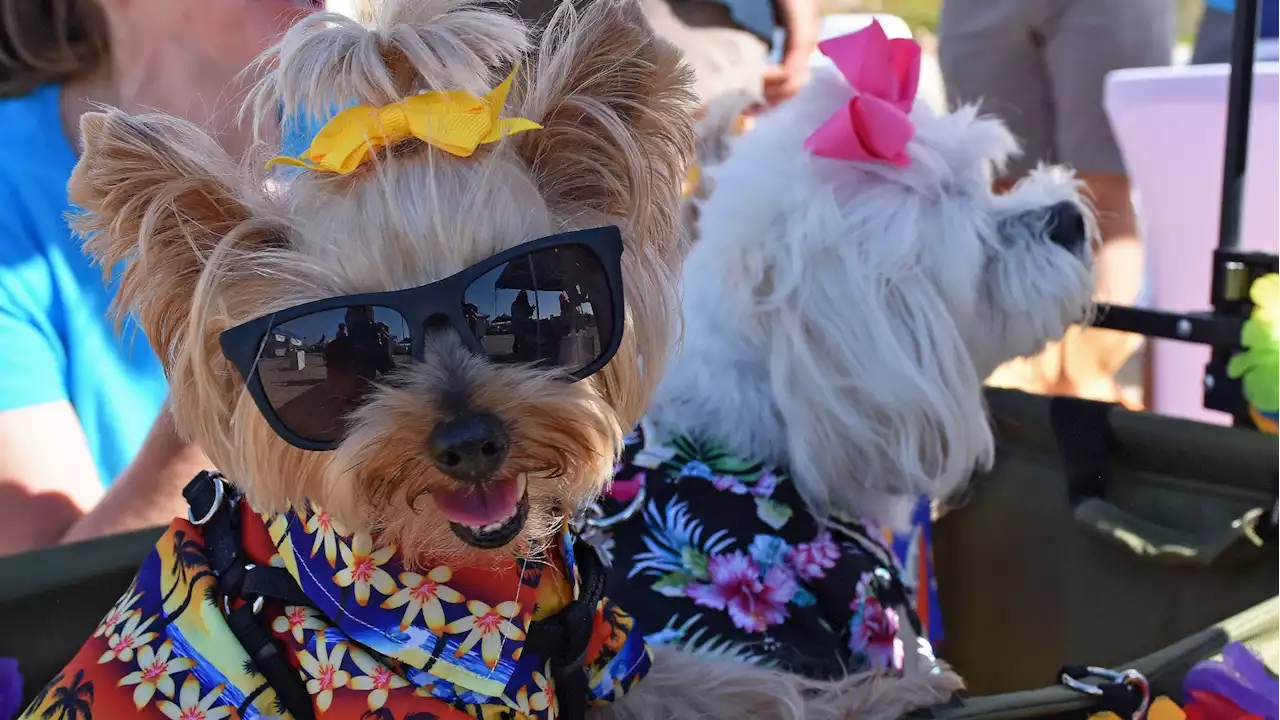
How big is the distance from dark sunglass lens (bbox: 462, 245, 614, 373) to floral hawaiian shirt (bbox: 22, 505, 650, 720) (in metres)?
0.28

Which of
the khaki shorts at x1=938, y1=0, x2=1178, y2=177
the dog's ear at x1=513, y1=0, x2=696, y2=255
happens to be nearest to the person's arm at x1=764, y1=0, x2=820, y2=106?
the khaki shorts at x1=938, y1=0, x2=1178, y2=177

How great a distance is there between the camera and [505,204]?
1181mm

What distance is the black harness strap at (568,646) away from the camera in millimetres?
1274

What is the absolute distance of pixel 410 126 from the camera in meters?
1.12

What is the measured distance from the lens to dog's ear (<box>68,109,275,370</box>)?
1.09m

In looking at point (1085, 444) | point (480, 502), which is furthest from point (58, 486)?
point (1085, 444)

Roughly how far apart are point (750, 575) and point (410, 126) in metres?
0.93

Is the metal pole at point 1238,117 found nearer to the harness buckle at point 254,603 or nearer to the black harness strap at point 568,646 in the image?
the black harness strap at point 568,646

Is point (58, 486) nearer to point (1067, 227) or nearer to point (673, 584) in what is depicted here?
point (673, 584)

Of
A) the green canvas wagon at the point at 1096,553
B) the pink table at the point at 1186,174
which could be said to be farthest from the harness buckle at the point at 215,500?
the pink table at the point at 1186,174

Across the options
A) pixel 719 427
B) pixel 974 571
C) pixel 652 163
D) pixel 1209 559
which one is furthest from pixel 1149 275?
pixel 652 163

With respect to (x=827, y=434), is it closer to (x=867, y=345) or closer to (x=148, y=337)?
(x=867, y=345)

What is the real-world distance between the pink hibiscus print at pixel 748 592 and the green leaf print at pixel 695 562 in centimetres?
2

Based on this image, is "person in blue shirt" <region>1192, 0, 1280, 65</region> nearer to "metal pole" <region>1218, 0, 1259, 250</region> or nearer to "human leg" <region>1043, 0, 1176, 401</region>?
"human leg" <region>1043, 0, 1176, 401</region>
